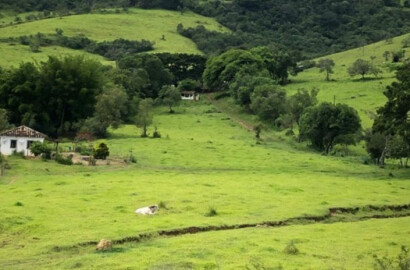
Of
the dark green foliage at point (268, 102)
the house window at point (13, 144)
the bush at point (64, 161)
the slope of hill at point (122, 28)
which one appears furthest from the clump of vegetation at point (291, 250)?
the slope of hill at point (122, 28)

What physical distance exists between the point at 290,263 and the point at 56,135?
56001mm

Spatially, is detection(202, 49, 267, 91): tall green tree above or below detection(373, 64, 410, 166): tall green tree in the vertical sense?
above

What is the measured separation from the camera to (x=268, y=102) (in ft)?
281

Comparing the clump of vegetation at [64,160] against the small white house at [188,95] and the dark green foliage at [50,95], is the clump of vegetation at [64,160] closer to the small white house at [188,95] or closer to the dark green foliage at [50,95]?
the dark green foliage at [50,95]

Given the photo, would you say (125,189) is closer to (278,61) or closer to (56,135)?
(56,135)

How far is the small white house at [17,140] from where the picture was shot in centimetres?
5444

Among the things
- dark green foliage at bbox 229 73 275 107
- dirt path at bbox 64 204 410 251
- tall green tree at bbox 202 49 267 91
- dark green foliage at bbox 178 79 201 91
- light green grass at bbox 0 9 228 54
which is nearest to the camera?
dirt path at bbox 64 204 410 251

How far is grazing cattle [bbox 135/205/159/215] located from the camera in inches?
1099

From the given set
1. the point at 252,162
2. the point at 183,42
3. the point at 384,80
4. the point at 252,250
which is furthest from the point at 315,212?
the point at 183,42

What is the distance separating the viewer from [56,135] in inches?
2785

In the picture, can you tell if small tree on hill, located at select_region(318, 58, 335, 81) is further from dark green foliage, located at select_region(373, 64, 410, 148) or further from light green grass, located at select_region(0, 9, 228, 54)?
dark green foliage, located at select_region(373, 64, 410, 148)

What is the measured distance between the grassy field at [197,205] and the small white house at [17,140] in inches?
285

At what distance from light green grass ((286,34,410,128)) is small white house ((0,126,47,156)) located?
44.4 metres

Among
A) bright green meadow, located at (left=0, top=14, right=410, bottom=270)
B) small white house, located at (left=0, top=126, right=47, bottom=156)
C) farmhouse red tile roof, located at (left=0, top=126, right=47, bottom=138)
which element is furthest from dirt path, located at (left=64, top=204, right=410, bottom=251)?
farmhouse red tile roof, located at (left=0, top=126, right=47, bottom=138)
